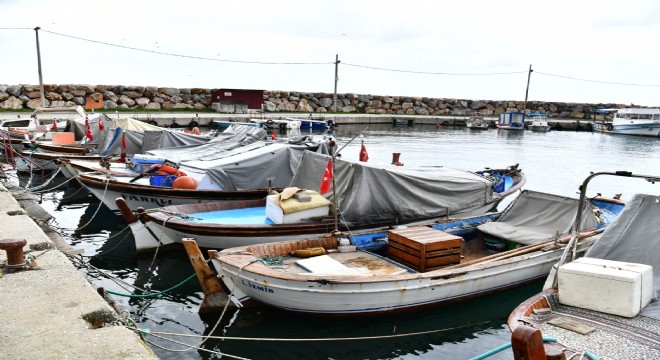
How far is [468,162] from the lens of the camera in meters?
37.8

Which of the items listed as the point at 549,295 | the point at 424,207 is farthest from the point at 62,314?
the point at 424,207

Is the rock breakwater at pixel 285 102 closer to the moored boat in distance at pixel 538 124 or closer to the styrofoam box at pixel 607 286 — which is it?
the moored boat in distance at pixel 538 124

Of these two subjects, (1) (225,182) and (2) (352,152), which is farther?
(2) (352,152)

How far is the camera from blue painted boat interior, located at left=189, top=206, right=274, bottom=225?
43.1 ft

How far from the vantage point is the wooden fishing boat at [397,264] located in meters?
9.32

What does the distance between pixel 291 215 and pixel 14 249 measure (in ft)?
20.4

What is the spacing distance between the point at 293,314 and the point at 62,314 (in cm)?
447

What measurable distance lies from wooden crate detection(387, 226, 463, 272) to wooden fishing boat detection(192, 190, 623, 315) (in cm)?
2

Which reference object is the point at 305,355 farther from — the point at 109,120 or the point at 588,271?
the point at 109,120

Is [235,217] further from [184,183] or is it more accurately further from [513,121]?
[513,121]

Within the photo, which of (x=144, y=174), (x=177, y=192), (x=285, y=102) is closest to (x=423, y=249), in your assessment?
(x=177, y=192)

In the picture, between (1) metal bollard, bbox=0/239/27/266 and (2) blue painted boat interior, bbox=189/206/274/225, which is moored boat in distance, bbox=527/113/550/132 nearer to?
(2) blue painted boat interior, bbox=189/206/274/225

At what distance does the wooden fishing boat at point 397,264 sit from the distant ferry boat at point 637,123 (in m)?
60.9

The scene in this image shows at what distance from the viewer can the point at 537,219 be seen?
12.7 metres
